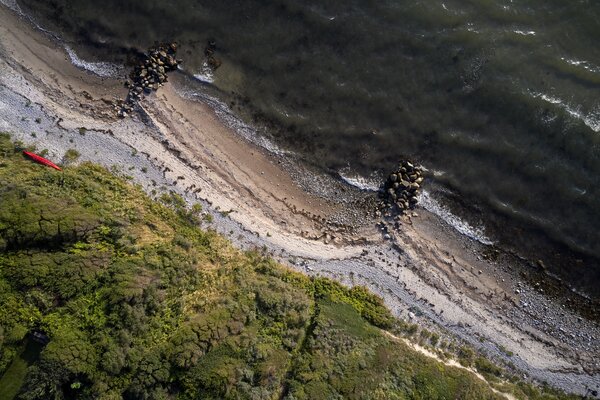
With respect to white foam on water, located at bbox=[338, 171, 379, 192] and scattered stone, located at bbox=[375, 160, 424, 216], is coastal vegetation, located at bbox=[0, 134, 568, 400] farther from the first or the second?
white foam on water, located at bbox=[338, 171, 379, 192]

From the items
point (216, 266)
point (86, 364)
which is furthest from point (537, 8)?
point (86, 364)

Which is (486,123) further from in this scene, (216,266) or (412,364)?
(216,266)

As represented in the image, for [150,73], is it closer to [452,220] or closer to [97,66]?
[97,66]

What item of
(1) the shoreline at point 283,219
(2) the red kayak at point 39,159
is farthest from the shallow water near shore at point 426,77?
(2) the red kayak at point 39,159

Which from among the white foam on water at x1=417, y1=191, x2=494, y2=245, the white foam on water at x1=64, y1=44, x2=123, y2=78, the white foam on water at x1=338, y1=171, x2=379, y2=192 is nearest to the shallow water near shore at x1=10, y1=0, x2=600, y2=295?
the white foam on water at x1=64, y1=44, x2=123, y2=78

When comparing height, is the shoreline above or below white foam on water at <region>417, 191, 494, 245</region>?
below

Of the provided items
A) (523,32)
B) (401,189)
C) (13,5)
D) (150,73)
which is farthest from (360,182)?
(13,5)

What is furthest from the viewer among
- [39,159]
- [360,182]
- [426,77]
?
[360,182]
